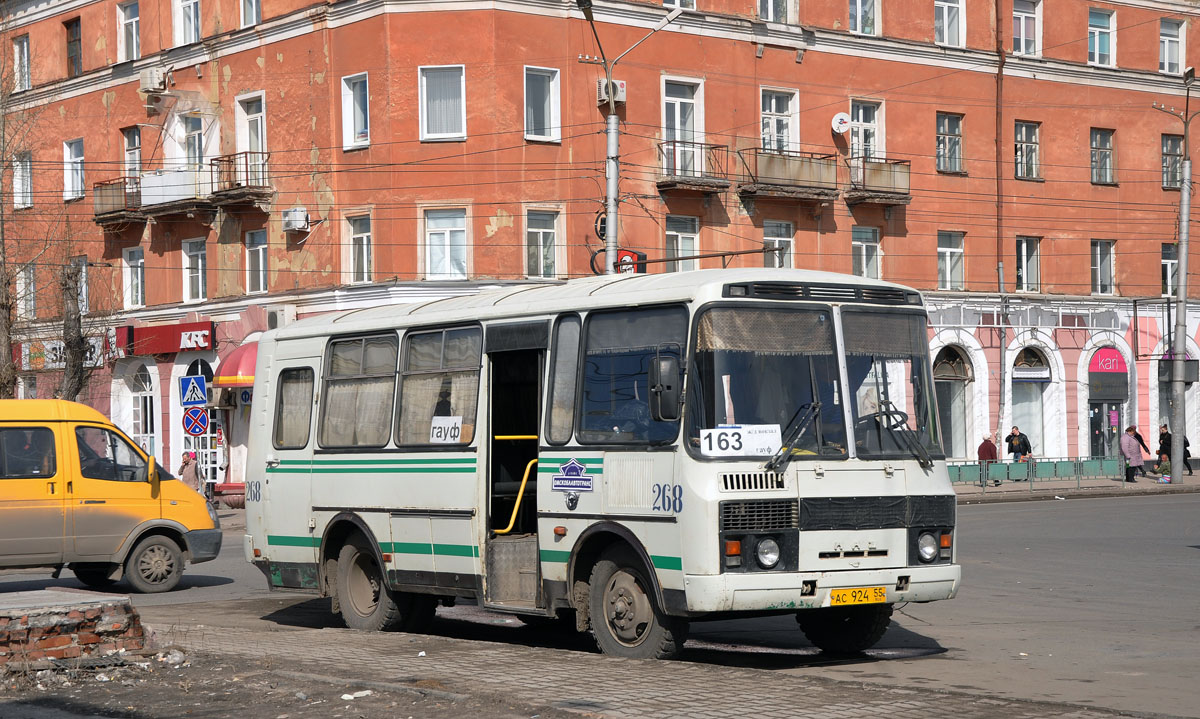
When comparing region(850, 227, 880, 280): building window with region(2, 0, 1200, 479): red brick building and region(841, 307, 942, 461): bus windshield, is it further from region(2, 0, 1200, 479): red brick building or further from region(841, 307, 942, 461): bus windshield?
region(841, 307, 942, 461): bus windshield

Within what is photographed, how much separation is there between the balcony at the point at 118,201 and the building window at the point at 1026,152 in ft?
80.0

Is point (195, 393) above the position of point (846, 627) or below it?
above

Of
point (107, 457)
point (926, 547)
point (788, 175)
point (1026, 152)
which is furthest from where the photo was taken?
point (1026, 152)

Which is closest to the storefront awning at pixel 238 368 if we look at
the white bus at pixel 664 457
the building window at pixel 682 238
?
the building window at pixel 682 238

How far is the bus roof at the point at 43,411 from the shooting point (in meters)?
18.4

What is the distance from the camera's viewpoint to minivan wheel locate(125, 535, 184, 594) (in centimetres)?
1914

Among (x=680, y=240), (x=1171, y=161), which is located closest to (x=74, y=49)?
(x=680, y=240)

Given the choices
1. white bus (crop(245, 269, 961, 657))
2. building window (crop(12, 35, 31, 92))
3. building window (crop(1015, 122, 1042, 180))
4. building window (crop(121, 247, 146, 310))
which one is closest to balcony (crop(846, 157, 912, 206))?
building window (crop(1015, 122, 1042, 180))

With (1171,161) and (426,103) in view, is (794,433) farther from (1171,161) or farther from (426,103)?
(1171,161)

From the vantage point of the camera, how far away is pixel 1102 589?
1728 cm

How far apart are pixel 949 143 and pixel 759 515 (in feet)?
116

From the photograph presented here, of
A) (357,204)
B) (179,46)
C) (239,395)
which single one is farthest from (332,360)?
(179,46)

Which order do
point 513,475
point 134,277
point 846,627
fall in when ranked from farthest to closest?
point 134,277 < point 513,475 < point 846,627

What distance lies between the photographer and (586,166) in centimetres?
3766
